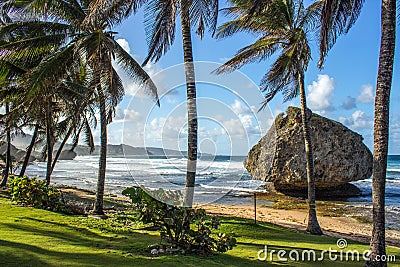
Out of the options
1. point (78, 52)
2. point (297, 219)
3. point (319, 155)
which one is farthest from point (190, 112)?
point (319, 155)

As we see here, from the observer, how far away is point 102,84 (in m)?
10.6

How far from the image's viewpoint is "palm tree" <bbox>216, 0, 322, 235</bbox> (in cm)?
1062

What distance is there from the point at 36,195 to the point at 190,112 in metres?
5.76

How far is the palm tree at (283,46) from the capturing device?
34.9 ft

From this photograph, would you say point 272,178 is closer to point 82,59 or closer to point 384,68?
point 82,59

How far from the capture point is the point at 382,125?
6.00 m

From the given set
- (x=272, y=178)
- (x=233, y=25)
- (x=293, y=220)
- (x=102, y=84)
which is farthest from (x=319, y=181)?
(x=102, y=84)

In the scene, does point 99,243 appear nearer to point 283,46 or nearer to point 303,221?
point 283,46

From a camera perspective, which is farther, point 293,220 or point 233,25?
point 293,220

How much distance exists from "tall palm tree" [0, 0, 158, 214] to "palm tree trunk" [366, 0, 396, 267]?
18.7 ft

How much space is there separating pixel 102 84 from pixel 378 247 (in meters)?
7.96

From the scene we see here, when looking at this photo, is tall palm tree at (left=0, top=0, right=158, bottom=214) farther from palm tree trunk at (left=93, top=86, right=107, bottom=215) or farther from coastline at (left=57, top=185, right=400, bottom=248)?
coastline at (left=57, top=185, right=400, bottom=248)

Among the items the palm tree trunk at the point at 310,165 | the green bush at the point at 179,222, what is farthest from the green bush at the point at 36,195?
the palm tree trunk at the point at 310,165

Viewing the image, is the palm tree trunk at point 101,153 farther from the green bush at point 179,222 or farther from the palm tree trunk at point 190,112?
the green bush at point 179,222
